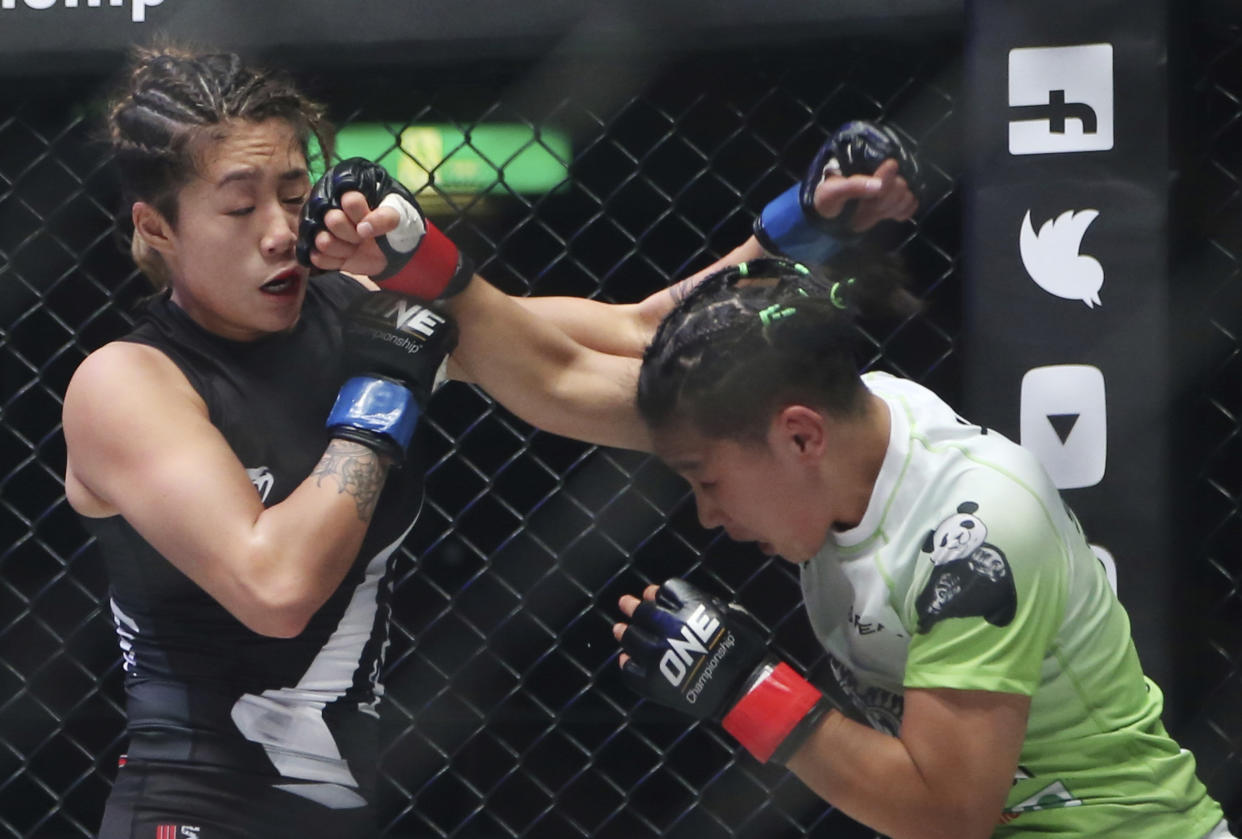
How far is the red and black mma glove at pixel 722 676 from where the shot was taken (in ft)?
4.31

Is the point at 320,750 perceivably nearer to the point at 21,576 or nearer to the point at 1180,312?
the point at 1180,312

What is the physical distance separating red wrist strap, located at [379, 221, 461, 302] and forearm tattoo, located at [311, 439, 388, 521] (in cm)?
18

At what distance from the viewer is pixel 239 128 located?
1.48 m

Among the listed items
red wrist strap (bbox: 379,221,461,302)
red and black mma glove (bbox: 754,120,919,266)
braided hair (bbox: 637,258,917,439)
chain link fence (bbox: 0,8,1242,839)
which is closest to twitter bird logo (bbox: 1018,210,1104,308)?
red and black mma glove (bbox: 754,120,919,266)

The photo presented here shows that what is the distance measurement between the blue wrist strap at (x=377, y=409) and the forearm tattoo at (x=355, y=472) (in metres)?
0.02

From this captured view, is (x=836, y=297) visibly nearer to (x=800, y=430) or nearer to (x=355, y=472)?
(x=800, y=430)

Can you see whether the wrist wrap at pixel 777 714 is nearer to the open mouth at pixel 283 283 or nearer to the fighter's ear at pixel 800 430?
the fighter's ear at pixel 800 430

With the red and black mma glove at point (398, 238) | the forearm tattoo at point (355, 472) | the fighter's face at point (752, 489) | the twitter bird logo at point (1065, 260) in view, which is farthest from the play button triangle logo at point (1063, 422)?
the forearm tattoo at point (355, 472)

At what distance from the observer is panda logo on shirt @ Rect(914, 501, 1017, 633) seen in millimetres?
1215

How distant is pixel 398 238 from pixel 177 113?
0.29m

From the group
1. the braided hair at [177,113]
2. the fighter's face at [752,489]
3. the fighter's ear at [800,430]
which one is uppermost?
the braided hair at [177,113]

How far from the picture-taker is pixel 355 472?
1.38 metres

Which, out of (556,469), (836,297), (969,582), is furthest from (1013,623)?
(556,469)

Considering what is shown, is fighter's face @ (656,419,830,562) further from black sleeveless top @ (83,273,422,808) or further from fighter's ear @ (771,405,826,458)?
black sleeveless top @ (83,273,422,808)
